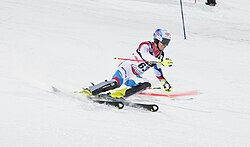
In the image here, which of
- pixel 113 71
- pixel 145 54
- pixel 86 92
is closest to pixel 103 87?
pixel 86 92

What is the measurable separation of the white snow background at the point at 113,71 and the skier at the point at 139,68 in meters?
0.30

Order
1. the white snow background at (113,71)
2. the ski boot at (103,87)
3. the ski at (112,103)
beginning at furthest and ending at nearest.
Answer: the ski boot at (103,87)
the ski at (112,103)
the white snow background at (113,71)

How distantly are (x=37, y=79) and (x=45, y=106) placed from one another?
1.96 metres

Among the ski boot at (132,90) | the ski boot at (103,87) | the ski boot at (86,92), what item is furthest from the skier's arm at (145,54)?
the ski boot at (86,92)

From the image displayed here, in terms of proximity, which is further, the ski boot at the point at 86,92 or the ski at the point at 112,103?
the ski boot at the point at 86,92

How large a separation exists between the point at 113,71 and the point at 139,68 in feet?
8.94

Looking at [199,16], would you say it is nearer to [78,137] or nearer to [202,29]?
[202,29]

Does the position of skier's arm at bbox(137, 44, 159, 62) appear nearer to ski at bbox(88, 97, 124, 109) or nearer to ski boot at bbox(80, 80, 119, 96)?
ski boot at bbox(80, 80, 119, 96)

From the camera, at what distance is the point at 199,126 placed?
6664 mm

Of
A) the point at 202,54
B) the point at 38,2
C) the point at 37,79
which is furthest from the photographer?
the point at 38,2

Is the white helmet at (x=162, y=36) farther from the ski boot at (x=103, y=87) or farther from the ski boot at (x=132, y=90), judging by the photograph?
the ski boot at (x=103, y=87)

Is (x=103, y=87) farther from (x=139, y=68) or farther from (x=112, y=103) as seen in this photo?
(x=139, y=68)

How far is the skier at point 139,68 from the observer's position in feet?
22.8

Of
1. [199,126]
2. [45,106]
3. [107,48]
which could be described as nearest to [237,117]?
[199,126]
